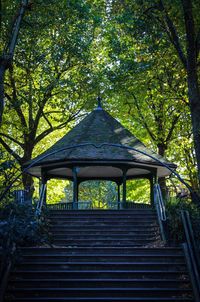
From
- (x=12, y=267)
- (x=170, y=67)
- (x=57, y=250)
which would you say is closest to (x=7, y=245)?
(x=12, y=267)

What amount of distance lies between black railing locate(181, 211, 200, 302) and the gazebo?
6.04 m

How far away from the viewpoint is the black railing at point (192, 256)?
9133 millimetres

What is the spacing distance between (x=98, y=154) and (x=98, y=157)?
310 millimetres

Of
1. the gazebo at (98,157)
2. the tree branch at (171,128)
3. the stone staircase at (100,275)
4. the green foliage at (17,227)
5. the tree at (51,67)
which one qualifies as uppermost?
the tree at (51,67)

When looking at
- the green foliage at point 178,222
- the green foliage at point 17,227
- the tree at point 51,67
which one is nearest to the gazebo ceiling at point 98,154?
the tree at point 51,67

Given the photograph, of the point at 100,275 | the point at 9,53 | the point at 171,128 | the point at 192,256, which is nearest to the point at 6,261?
the point at 100,275

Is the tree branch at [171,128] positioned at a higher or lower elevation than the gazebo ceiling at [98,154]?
higher

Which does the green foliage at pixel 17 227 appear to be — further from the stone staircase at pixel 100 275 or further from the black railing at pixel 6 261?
the stone staircase at pixel 100 275

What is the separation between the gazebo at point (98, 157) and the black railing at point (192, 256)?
19.8 ft

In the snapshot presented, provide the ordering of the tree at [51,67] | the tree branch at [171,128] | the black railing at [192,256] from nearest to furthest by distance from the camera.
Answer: the black railing at [192,256] < the tree at [51,67] < the tree branch at [171,128]

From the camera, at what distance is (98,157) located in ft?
62.4

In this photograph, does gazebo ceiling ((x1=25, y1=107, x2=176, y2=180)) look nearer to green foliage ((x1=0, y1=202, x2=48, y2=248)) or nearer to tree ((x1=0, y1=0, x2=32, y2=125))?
→ green foliage ((x1=0, y1=202, x2=48, y2=248))

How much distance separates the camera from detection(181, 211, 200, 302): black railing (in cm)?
913

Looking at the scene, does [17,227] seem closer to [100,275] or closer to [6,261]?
[6,261]
